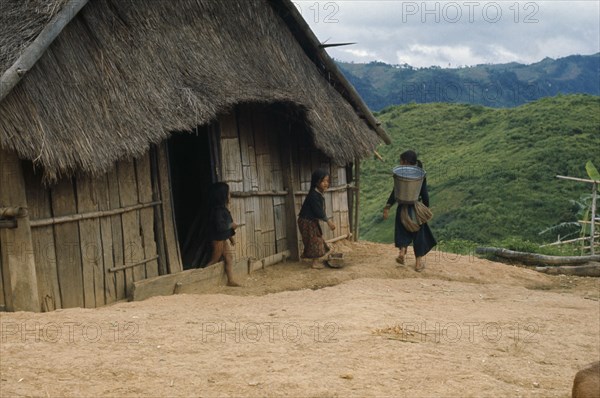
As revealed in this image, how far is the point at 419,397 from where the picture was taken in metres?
5.03

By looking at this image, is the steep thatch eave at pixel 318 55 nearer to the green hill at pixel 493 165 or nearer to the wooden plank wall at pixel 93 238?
the wooden plank wall at pixel 93 238

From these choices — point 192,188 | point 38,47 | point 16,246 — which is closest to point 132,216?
point 16,246

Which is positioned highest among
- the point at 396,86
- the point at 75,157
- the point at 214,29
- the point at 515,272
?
the point at 396,86

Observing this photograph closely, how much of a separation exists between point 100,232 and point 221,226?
1.84 metres

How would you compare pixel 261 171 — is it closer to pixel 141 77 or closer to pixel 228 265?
pixel 228 265

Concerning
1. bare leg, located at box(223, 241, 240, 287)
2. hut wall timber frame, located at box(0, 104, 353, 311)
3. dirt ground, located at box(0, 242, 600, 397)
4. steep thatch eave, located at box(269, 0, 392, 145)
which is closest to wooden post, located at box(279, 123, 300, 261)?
hut wall timber frame, located at box(0, 104, 353, 311)

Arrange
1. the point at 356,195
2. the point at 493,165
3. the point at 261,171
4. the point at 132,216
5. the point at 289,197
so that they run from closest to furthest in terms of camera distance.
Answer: the point at 132,216
the point at 261,171
the point at 289,197
the point at 356,195
the point at 493,165

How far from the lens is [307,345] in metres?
6.05

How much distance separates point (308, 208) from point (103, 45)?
3.86m

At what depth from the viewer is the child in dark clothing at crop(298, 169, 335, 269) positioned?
34.6 feet

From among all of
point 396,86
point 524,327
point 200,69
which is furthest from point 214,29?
point 396,86

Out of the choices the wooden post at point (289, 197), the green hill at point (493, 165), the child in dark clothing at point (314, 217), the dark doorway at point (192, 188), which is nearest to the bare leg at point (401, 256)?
the child in dark clothing at point (314, 217)

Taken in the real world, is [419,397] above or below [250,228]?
below

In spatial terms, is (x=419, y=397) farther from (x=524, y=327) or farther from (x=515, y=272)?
(x=515, y=272)
